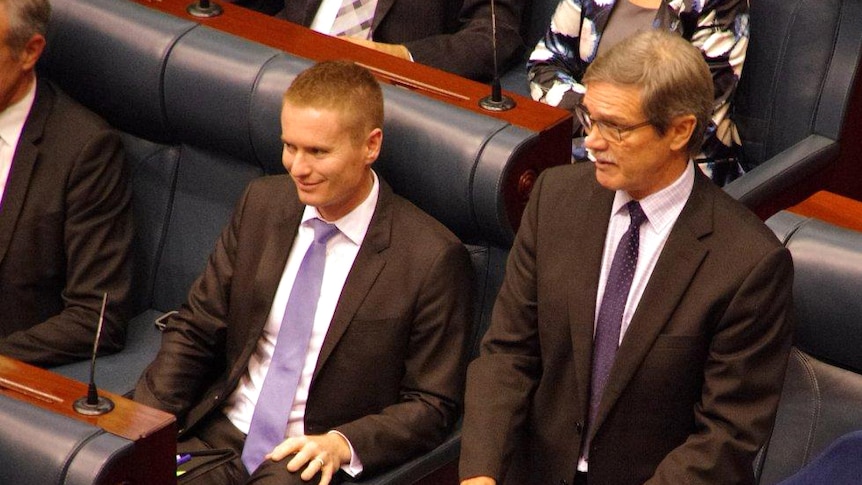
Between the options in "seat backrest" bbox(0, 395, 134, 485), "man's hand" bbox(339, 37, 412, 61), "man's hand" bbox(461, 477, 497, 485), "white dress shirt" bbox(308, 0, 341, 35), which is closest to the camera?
"seat backrest" bbox(0, 395, 134, 485)

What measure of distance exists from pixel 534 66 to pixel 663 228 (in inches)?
37.3

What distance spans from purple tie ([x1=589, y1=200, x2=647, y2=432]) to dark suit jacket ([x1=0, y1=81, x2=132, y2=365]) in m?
0.93

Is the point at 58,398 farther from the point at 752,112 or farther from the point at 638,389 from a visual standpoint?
the point at 752,112

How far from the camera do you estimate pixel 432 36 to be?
9.35 ft

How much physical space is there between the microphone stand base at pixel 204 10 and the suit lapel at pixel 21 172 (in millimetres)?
296

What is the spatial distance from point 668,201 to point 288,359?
0.63 m

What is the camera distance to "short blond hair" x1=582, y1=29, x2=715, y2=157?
1.84 m

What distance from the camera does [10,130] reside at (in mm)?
2479

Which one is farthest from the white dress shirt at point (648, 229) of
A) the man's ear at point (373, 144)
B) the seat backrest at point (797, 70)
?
the seat backrest at point (797, 70)

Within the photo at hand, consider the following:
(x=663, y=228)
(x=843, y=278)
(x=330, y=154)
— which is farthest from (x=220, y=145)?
(x=843, y=278)

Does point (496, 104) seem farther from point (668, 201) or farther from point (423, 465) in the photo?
point (423, 465)

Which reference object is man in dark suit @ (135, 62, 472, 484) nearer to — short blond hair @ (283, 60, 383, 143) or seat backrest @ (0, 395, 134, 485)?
short blond hair @ (283, 60, 383, 143)

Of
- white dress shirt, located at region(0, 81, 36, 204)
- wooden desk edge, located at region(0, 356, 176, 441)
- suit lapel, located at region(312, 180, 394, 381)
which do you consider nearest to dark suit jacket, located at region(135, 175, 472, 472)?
suit lapel, located at region(312, 180, 394, 381)

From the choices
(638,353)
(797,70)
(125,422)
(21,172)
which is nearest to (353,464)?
(125,422)
